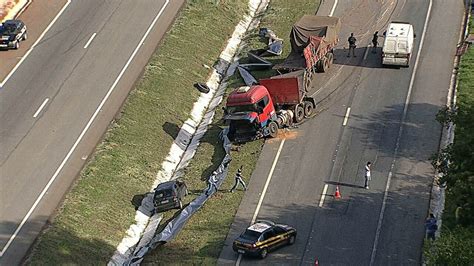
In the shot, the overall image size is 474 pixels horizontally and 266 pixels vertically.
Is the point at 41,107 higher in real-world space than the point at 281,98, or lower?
lower

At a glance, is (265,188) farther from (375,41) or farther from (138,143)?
(375,41)

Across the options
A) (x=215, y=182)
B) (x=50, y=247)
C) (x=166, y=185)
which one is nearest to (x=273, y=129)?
(x=215, y=182)

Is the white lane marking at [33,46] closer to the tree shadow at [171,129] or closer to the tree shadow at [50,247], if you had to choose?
the tree shadow at [171,129]

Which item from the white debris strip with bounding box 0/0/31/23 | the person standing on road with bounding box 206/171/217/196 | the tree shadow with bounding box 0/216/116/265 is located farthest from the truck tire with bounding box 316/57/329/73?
the white debris strip with bounding box 0/0/31/23

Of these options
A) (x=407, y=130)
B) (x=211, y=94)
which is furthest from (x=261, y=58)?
(x=407, y=130)

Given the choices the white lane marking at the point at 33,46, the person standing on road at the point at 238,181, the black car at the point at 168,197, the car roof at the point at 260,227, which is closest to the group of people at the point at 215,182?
the person standing on road at the point at 238,181

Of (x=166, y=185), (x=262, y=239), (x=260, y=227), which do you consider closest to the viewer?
(x=262, y=239)

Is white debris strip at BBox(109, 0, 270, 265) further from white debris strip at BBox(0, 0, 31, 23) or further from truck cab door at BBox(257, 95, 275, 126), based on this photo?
white debris strip at BBox(0, 0, 31, 23)
